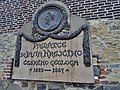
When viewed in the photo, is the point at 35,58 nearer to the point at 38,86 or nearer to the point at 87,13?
the point at 38,86

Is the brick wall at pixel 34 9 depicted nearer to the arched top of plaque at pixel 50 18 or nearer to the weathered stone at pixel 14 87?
the arched top of plaque at pixel 50 18

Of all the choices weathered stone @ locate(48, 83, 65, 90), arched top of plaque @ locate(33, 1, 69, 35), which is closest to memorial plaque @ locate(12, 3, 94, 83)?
arched top of plaque @ locate(33, 1, 69, 35)

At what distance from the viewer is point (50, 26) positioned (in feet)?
11.3

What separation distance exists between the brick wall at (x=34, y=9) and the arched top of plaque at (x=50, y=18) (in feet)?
0.51

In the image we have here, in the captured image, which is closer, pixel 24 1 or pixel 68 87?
pixel 68 87

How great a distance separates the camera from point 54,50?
10.9 ft

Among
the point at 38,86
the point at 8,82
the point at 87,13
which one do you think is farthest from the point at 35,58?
the point at 87,13

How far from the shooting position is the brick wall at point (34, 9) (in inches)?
121

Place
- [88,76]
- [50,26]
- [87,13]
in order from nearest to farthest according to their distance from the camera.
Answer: [88,76] < [87,13] < [50,26]

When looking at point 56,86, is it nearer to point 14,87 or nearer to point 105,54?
point 14,87

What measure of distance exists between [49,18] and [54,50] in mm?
710

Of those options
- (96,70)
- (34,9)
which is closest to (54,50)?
(96,70)

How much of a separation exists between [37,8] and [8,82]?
1803mm

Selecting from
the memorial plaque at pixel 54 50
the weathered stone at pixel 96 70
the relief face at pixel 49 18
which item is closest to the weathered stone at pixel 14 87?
the memorial plaque at pixel 54 50
